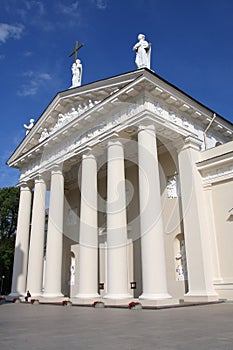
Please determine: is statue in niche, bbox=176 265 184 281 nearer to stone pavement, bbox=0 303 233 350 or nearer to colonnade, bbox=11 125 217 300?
colonnade, bbox=11 125 217 300

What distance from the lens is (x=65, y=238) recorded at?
907 inches

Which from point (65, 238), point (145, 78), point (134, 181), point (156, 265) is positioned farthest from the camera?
point (65, 238)

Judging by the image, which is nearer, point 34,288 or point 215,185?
point 215,185

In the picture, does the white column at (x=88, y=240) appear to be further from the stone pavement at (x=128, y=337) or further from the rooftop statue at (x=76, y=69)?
the stone pavement at (x=128, y=337)

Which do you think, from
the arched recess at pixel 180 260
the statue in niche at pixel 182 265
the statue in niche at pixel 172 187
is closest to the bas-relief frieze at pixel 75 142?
the statue in niche at pixel 172 187

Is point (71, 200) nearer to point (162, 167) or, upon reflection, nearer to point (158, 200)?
point (162, 167)

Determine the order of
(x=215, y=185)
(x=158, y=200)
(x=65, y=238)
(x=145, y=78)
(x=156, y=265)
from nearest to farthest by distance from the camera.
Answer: (x=156, y=265) < (x=158, y=200) < (x=145, y=78) < (x=215, y=185) < (x=65, y=238)

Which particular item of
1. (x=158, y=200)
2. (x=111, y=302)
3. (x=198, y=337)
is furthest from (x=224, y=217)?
(x=198, y=337)

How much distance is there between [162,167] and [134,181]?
2.33m

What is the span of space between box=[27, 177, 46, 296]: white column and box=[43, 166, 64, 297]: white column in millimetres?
1550

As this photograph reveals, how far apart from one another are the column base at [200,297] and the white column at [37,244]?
8611 mm

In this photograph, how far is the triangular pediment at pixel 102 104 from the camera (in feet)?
46.7

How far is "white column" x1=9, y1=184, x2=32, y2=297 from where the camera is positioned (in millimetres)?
19750

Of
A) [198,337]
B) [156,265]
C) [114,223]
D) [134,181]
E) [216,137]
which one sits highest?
[216,137]
